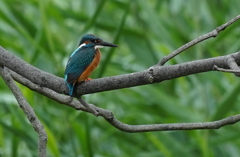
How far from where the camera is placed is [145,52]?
13.4 ft

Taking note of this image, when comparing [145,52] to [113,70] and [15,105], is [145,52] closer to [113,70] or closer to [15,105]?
[113,70]

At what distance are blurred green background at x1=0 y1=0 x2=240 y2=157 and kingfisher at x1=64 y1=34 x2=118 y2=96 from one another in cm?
84

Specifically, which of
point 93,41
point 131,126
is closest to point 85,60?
point 93,41

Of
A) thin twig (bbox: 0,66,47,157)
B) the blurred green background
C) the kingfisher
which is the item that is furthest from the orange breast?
the blurred green background

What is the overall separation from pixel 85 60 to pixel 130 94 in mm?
2037

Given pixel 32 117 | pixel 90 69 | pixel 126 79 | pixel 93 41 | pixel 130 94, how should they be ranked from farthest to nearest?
1. pixel 130 94
2. pixel 93 41
3. pixel 90 69
4. pixel 32 117
5. pixel 126 79

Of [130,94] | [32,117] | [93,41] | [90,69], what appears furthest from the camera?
[130,94]

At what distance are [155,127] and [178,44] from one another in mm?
2467

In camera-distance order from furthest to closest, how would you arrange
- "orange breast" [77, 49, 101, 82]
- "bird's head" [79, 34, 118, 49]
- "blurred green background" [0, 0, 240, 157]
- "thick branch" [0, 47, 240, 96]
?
1. "blurred green background" [0, 0, 240, 157]
2. "bird's head" [79, 34, 118, 49]
3. "orange breast" [77, 49, 101, 82]
4. "thick branch" [0, 47, 240, 96]

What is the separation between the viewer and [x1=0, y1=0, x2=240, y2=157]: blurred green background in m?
3.52

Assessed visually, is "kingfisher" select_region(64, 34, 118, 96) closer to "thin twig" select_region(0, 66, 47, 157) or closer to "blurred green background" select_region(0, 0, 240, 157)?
"thin twig" select_region(0, 66, 47, 157)

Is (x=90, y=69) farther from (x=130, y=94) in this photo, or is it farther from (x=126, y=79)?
(x=130, y=94)

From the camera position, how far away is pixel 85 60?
2371 millimetres

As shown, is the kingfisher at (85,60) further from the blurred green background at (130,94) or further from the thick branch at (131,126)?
the blurred green background at (130,94)
